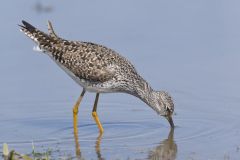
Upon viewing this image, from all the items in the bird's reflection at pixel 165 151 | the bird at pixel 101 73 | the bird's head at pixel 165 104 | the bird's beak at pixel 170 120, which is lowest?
the bird's reflection at pixel 165 151

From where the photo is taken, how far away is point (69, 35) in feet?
56.4

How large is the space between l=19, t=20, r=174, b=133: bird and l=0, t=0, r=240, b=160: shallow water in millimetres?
400

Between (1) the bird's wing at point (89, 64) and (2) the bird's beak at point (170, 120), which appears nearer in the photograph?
(2) the bird's beak at point (170, 120)

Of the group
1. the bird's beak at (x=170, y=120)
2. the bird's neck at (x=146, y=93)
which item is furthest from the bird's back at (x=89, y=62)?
the bird's beak at (x=170, y=120)

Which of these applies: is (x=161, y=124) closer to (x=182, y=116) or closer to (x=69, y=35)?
(x=182, y=116)

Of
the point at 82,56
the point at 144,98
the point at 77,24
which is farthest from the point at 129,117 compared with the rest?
the point at 77,24

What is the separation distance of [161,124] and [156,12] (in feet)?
18.0

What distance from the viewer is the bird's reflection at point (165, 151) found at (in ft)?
37.6

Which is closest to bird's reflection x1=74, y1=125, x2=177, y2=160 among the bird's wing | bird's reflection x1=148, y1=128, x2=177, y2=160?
bird's reflection x1=148, y1=128, x2=177, y2=160

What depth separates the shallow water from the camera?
12.2 metres

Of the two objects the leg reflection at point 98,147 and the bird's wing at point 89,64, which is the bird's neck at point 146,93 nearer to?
the bird's wing at point 89,64

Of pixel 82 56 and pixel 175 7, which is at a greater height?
pixel 175 7

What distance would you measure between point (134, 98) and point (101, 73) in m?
1.79

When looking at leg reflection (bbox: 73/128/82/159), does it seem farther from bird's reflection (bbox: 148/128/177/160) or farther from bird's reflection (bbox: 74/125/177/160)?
bird's reflection (bbox: 148/128/177/160)
